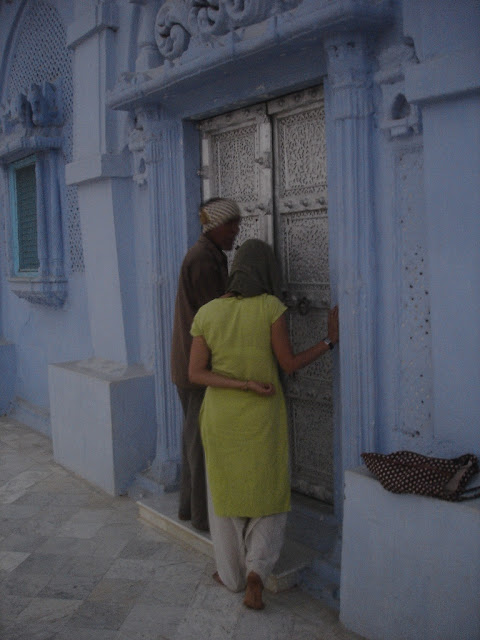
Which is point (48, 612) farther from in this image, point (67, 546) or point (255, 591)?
point (255, 591)

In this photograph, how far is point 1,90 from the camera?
6.52 m

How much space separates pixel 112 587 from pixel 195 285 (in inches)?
58.8

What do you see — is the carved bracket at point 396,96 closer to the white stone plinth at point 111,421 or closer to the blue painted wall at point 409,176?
the blue painted wall at point 409,176

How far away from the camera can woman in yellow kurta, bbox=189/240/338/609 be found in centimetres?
285

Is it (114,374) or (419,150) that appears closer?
(419,150)

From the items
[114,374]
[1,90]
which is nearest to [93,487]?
[114,374]

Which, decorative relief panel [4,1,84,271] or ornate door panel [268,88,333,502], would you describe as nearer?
ornate door panel [268,88,333,502]

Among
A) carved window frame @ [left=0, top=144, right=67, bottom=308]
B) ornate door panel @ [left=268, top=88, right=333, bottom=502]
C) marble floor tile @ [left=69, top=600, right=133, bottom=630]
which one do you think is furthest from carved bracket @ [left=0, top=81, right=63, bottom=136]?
marble floor tile @ [left=69, top=600, right=133, bottom=630]

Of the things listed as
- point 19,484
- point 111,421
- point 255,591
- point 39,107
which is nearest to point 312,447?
point 255,591

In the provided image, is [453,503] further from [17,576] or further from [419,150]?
[17,576]

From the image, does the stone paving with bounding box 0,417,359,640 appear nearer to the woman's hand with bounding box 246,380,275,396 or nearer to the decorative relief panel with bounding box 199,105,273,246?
the woman's hand with bounding box 246,380,275,396

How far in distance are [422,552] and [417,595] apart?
165mm

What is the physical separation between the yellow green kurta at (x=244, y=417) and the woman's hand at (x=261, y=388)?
3 cm

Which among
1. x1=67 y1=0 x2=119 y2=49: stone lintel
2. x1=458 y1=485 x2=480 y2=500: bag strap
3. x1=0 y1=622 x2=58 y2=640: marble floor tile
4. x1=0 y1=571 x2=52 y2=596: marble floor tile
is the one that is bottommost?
x1=0 y1=622 x2=58 y2=640: marble floor tile
